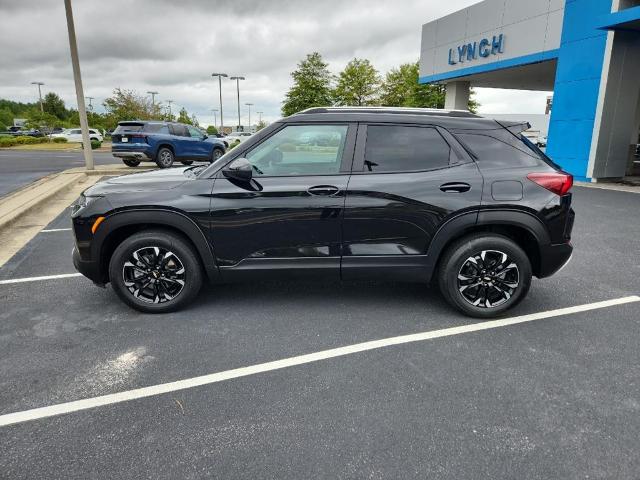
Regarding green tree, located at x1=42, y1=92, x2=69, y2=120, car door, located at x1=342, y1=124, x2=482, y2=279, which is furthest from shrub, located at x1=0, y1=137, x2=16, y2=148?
green tree, located at x1=42, y1=92, x2=69, y2=120

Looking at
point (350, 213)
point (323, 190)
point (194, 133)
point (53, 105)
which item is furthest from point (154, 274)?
point (53, 105)

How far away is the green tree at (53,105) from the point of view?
275 feet

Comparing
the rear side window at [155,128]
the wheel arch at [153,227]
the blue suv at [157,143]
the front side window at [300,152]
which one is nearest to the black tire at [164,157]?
the blue suv at [157,143]

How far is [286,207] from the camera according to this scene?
3662mm

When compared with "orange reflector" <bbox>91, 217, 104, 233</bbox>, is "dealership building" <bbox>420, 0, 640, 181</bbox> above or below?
above

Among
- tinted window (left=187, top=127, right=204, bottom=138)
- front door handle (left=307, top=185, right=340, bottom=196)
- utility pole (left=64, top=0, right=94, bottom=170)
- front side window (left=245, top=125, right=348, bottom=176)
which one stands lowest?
→ front door handle (left=307, top=185, right=340, bottom=196)

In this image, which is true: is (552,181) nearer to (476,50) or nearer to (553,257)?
(553,257)

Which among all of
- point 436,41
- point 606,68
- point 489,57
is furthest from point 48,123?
Result: point 606,68

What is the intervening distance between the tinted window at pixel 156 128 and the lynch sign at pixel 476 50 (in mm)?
14984

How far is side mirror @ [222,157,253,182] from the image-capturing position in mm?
3541

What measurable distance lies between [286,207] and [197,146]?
48.9 ft

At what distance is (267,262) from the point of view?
12.4ft

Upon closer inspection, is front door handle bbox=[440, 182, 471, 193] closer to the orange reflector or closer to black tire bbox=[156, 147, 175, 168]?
the orange reflector

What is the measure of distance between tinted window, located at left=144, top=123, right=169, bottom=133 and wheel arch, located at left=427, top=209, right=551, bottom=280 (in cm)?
1474
